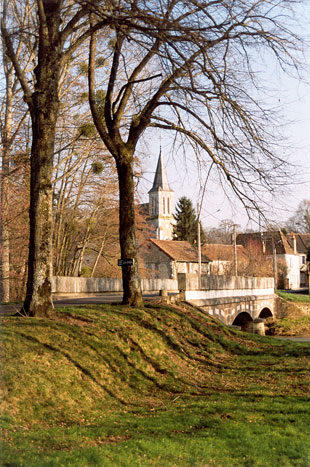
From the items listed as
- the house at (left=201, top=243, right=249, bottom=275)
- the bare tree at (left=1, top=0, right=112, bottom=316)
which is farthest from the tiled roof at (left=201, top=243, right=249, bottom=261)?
the bare tree at (left=1, top=0, right=112, bottom=316)

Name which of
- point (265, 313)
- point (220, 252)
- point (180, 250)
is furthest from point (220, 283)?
point (220, 252)

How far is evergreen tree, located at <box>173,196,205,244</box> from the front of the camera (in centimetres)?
7159

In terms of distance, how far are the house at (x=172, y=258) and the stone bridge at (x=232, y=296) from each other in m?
27.0

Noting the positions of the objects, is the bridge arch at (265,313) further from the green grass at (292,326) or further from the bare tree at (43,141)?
the bare tree at (43,141)

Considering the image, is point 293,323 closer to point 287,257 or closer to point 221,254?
point 221,254

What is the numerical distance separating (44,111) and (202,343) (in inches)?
300

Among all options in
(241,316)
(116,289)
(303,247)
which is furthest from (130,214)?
(303,247)

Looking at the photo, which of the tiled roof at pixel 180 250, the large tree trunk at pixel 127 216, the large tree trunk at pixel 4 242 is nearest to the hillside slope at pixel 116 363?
the large tree trunk at pixel 127 216

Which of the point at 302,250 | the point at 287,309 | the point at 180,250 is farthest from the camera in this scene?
the point at 302,250

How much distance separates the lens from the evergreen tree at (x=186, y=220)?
71.6 m

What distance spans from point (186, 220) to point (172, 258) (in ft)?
23.4

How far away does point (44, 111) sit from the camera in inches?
471

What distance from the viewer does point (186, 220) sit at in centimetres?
7275

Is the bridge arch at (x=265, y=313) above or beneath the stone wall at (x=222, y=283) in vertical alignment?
beneath
